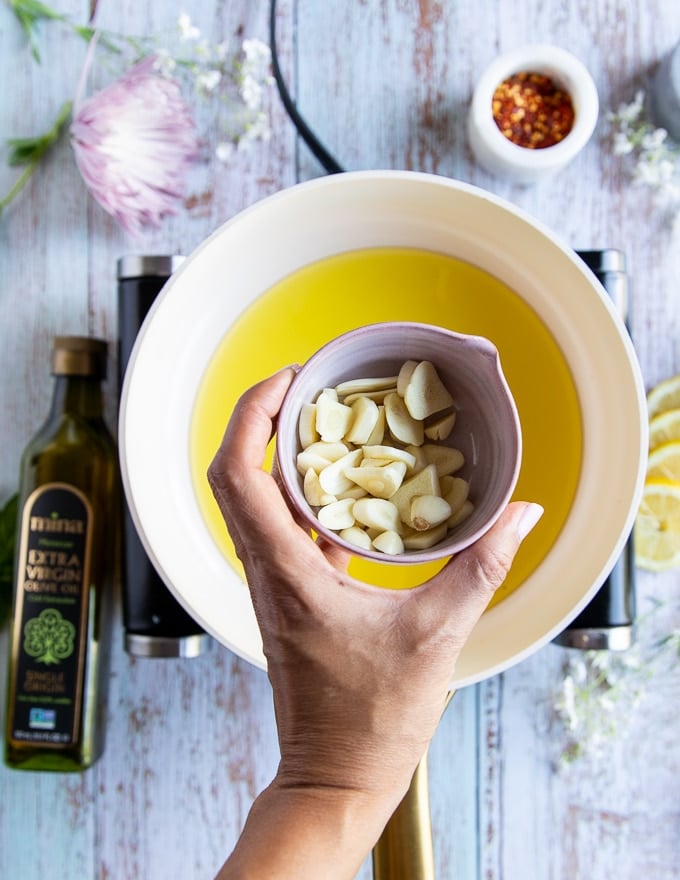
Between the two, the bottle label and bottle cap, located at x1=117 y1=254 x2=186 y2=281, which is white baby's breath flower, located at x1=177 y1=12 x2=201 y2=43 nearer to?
bottle cap, located at x1=117 y1=254 x2=186 y2=281

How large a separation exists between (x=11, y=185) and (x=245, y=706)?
0.67m

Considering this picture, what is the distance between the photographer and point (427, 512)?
604 millimetres

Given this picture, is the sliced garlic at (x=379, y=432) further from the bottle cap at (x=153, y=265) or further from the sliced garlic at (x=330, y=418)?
the bottle cap at (x=153, y=265)

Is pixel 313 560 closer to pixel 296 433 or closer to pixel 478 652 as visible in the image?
pixel 296 433

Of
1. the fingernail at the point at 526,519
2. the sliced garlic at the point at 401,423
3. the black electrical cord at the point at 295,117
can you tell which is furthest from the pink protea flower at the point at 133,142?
the fingernail at the point at 526,519

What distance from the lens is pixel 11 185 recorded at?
962 millimetres

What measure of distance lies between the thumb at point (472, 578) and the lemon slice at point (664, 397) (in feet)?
1.33

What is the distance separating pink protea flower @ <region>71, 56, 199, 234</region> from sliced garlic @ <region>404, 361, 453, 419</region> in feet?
1.42

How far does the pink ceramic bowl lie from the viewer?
1.90 ft

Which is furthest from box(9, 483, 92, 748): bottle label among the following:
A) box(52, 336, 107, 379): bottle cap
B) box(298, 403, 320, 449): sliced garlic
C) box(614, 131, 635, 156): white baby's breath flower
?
box(614, 131, 635, 156): white baby's breath flower

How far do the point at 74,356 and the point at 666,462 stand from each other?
25.4 inches

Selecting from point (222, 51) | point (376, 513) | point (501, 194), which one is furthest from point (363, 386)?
point (222, 51)

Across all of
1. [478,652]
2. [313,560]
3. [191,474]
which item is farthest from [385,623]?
[191,474]

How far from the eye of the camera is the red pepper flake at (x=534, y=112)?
34.6 inches
